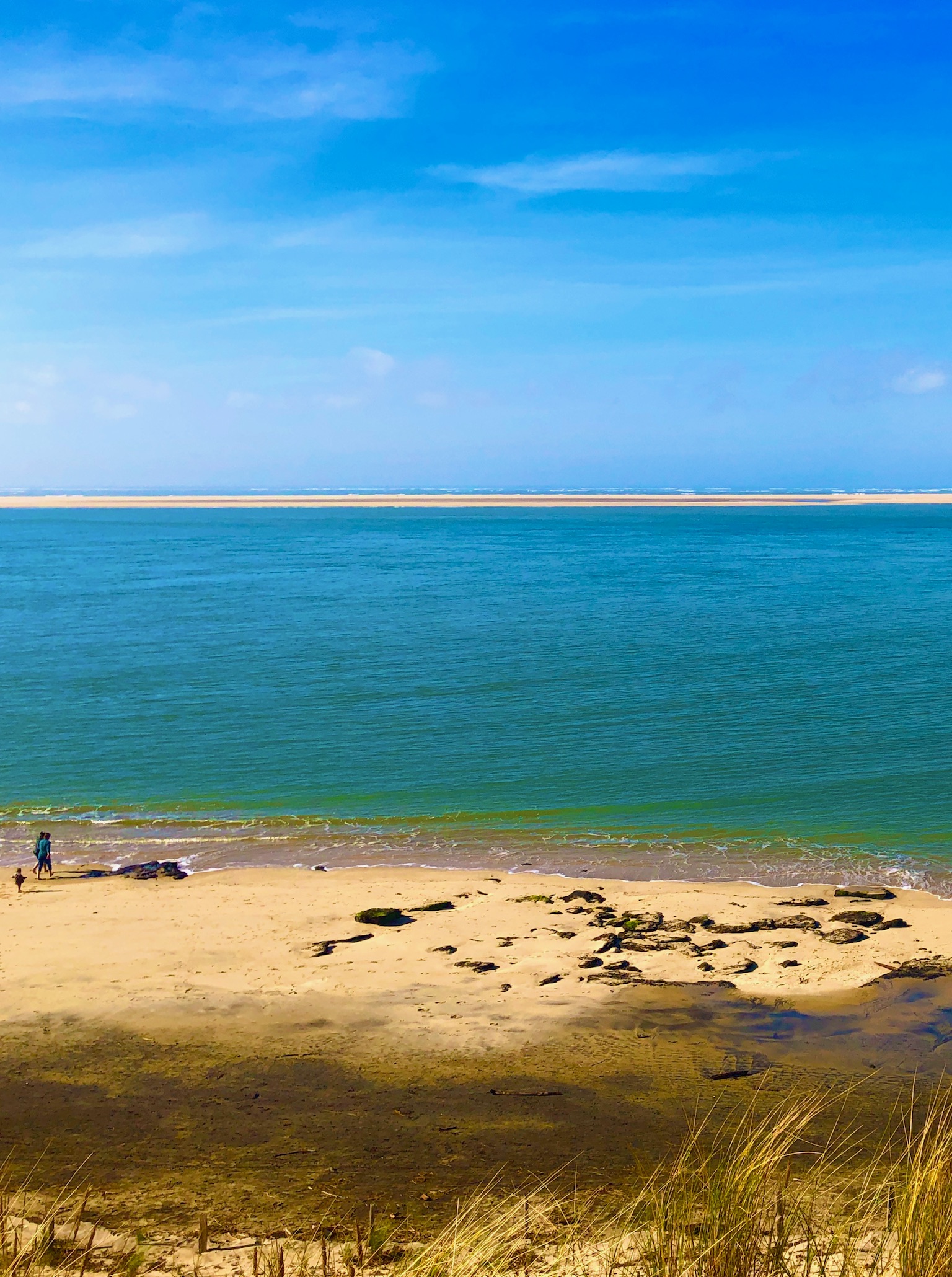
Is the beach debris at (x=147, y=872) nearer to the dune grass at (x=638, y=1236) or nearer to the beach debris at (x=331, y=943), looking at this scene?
the beach debris at (x=331, y=943)

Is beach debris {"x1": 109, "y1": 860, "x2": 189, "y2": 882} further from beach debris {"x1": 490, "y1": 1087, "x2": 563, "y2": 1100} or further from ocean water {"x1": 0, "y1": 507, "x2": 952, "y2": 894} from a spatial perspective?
beach debris {"x1": 490, "y1": 1087, "x2": 563, "y2": 1100}

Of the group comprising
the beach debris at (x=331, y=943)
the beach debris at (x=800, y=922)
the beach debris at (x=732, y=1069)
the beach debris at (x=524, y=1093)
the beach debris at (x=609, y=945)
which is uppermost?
the beach debris at (x=800, y=922)

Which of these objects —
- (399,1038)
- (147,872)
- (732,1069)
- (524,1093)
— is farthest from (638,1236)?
(147,872)

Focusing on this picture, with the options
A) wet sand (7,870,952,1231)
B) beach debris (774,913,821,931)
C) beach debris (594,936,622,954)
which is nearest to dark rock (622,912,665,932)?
wet sand (7,870,952,1231)

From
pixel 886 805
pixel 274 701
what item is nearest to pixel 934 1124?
pixel 886 805

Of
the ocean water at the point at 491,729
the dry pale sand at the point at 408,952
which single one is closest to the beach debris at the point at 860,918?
the dry pale sand at the point at 408,952

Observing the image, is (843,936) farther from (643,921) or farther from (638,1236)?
(638,1236)
